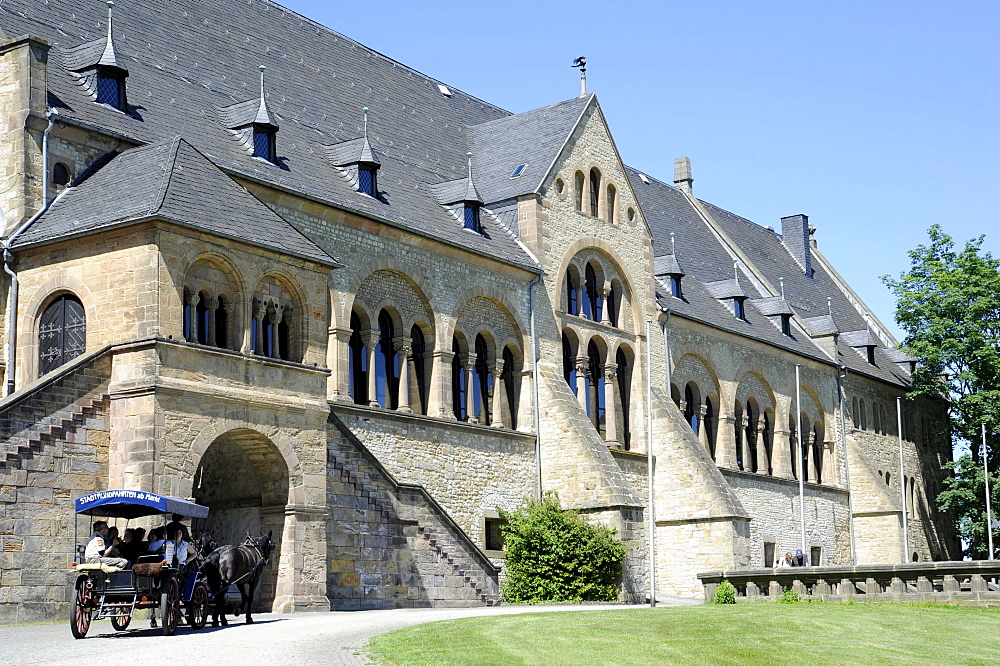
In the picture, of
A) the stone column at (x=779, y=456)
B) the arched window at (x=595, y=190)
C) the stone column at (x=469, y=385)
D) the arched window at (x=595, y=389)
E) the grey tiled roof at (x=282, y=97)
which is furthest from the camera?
the stone column at (x=779, y=456)

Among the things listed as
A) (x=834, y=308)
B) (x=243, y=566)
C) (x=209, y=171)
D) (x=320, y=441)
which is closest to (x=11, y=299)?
(x=209, y=171)

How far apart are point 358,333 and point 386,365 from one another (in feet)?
4.62

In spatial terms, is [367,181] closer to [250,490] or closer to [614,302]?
[250,490]

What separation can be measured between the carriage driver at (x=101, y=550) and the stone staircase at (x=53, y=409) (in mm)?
3444

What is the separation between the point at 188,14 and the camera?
121 ft

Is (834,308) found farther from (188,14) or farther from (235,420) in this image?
(235,420)

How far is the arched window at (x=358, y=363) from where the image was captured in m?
33.1

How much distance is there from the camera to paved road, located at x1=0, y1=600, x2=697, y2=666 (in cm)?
1534

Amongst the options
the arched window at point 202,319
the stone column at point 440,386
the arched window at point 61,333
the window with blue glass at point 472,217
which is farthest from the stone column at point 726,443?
the arched window at point 61,333

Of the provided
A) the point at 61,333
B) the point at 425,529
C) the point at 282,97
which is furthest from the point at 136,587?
the point at 282,97

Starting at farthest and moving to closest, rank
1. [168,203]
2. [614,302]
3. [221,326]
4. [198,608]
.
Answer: [614,302] → [221,326] → [168,203] → [198,608]

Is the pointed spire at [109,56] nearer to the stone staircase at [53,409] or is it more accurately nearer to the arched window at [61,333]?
the arched window at [61,333]

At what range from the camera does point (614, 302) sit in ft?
143

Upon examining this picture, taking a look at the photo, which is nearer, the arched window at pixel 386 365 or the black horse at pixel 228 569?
the black horse at pixel 228 569
